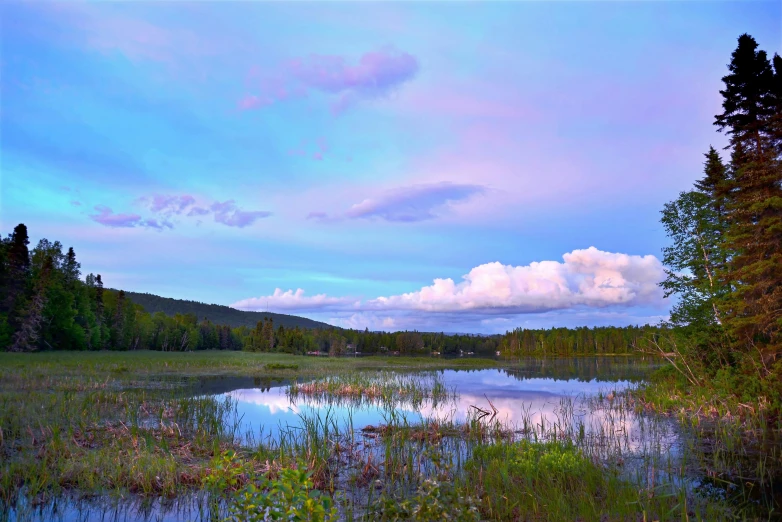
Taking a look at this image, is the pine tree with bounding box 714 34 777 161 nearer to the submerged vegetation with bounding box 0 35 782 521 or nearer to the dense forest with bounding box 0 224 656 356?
the submerged vegetation with bounding box 0 35 782 521

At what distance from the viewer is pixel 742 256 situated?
2016 cm

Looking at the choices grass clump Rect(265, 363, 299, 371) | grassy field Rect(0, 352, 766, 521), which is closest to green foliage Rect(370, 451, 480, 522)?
grassy field Rect(0, 352, 766, 521)

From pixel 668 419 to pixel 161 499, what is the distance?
19481 millimetres

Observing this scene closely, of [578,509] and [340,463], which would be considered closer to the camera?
[578,509]

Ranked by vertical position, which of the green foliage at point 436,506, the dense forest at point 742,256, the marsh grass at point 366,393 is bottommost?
the marsh grass at point 366,393

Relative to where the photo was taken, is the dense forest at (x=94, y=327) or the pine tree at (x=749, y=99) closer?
the pine tree at (x=749, y=99)

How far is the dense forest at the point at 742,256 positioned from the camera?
1886 cm

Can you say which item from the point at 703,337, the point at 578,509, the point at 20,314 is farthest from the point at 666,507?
the point at 20,314

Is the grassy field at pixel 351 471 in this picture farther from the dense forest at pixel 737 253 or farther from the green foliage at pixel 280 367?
the green foliage at pixel 280 367

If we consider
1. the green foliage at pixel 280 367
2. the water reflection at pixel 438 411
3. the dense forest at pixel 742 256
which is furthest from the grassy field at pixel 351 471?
the green foliage at pixel 280 367

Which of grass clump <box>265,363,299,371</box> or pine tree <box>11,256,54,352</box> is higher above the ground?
pine tree <box>11,256,54,352</box>

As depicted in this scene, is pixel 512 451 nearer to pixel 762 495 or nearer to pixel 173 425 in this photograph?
pixel 762 495

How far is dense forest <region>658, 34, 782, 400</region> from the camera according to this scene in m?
18.9

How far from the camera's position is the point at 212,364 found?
5272 centimetres
